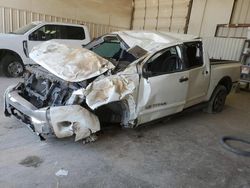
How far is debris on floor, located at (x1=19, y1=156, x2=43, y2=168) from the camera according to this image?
107 inches

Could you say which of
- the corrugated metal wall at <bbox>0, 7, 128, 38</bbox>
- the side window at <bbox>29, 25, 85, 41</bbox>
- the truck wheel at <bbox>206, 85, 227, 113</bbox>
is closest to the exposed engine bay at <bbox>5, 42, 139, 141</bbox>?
the truck wheel at <bbox>206, 85, 227, 113</bbox>

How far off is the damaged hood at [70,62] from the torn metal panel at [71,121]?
397 millimetres

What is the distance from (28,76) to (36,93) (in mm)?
532

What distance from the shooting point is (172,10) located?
38.5 ft

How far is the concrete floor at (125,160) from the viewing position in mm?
2553

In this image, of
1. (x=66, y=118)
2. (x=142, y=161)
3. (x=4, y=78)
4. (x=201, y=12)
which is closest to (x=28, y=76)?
(x=66, y=118)

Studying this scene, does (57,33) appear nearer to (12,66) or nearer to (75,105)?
(12,66)

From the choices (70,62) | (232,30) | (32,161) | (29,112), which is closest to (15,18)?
(70,62)

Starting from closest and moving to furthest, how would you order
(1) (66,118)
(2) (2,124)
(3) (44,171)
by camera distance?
(3) (44,171), (1) (66,118), (2) (2,124)

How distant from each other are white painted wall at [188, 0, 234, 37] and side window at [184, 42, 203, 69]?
631 centimetres

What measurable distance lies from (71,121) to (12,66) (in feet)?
17.2

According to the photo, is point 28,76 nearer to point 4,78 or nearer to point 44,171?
point 44,171

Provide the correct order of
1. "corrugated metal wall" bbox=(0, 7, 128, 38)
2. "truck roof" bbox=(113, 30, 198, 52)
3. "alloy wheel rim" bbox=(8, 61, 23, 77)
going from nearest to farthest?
"truck roof" bbox=(113, 30, 198, 52), "alloy wheel rim" bbox=(8, 61, 23, 77), "corrugated metal wall" bbox=(0, 7, 128, 38)

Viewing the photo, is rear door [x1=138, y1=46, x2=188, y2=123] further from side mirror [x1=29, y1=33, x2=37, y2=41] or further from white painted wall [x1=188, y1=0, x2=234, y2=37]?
white painted wall [x1=188, y1=0, x2=234, y2=37]
